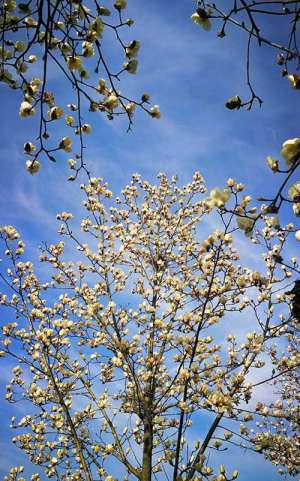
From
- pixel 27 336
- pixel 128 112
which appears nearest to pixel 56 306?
pixel 27 336

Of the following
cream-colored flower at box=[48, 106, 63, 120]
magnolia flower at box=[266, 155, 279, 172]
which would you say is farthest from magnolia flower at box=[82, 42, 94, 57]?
magnolia flower at box=[266, 155, 279, 172]

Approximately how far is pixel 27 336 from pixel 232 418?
401 centimetres

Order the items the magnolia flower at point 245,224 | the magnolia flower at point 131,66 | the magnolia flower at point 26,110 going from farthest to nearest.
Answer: the magnolia flower at point 131,66 < the magnolia flower at point 26,110 < the magnolia flower at point 245,224

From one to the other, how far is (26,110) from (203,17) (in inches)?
51.8

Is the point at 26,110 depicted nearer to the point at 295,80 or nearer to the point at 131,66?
the point at 131,66

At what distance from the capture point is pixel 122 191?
10852 mm

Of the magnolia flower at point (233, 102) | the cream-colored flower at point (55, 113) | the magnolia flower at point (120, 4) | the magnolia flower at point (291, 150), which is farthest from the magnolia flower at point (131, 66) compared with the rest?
the magnolia flower at point (291, 150)

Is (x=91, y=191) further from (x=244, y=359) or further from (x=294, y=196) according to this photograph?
(x=294, y=196)

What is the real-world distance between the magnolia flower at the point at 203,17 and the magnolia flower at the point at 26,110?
1237 mm

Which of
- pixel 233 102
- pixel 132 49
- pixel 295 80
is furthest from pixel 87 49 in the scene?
pixel 295 80

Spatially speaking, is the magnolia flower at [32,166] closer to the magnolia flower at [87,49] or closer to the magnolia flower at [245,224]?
the magnolia flower at [87,49]

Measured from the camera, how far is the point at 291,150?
63.3 inches

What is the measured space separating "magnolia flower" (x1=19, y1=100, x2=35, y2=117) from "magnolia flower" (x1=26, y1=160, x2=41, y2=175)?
0.32 meters

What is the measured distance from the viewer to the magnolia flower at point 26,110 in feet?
8.42
